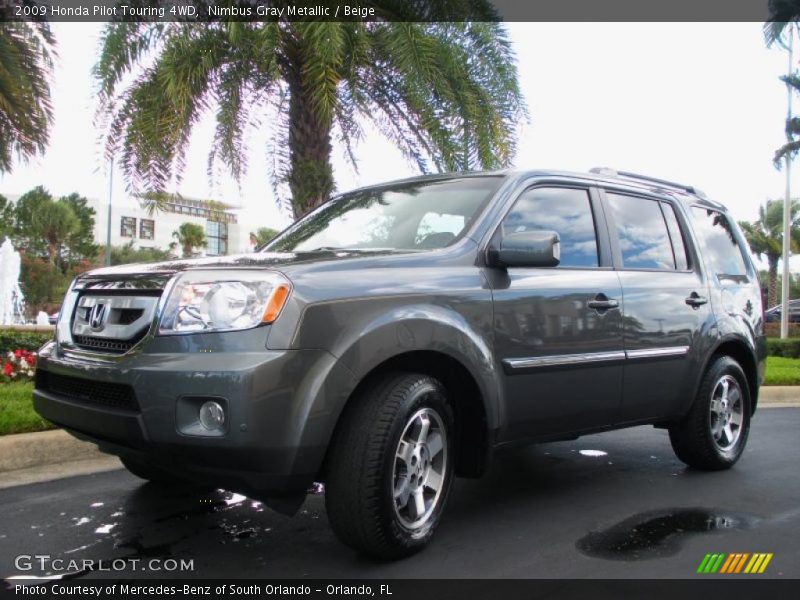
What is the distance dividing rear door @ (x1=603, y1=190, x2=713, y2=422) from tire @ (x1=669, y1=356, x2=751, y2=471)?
0.78ft

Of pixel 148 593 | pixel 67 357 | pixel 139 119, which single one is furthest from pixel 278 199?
pixel 148 593

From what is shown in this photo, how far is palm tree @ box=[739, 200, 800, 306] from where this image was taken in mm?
45094

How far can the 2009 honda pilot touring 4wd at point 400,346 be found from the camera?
2.95 m

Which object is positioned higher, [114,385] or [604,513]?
[114,385]

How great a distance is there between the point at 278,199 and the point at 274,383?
357 inches

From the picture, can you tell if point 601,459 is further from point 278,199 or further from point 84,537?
point 278,199

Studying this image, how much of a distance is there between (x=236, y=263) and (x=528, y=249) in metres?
1.32

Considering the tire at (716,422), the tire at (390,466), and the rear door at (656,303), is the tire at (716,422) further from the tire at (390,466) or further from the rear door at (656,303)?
the tire at (390,466)

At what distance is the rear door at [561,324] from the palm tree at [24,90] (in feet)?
27.3

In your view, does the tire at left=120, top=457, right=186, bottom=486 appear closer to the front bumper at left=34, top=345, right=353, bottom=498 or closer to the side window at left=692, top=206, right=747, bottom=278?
the front bumper at left=34, top=345, right=353, bottom=498

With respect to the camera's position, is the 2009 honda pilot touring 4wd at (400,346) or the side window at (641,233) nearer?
the 2009 honda pilot touring 4wd at (400,346)

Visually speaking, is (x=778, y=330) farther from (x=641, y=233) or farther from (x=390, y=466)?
(x=390, y=466)

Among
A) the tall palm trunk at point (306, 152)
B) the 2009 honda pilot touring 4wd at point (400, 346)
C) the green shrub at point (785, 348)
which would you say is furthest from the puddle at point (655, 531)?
the green shrub at point (785, 348)

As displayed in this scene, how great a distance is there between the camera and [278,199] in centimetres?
1166
